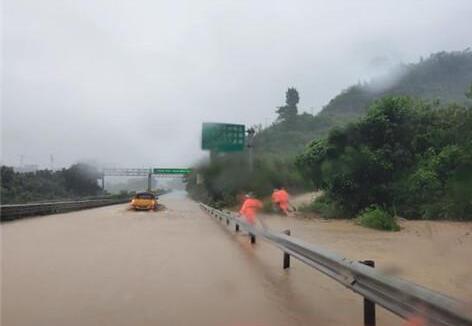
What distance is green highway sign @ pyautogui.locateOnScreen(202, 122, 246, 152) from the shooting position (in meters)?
24.3

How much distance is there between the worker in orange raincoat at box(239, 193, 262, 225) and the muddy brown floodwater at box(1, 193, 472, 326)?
86 cm

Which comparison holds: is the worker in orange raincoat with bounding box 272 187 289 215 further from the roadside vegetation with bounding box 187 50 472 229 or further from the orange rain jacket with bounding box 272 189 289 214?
the roadside vegetation with bounding box 187 50 472 229

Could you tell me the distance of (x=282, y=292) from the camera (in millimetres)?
8703

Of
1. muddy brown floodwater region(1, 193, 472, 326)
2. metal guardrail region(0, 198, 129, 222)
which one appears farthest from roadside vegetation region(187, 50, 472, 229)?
metal guardrail region(0, 198, 129, 222)

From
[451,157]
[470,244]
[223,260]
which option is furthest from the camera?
[451,157]

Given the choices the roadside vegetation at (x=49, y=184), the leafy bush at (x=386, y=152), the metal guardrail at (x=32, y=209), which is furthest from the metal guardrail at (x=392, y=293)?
the roadside vegetation at (x=49, y=184)

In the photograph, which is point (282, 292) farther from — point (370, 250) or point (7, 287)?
point (370, 250)

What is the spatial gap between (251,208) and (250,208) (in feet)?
0.10

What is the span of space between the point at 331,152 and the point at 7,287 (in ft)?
76.2

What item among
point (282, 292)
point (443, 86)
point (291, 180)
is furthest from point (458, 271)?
point (443, 86)

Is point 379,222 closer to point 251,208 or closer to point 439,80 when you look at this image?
point 251,208

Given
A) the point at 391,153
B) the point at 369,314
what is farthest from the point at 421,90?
the point at 369,314

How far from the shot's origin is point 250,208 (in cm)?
1733

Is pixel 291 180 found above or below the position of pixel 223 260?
above
